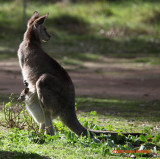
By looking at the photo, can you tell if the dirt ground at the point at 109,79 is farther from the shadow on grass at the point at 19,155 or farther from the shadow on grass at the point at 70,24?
the shadow on grass at the point at 19,155

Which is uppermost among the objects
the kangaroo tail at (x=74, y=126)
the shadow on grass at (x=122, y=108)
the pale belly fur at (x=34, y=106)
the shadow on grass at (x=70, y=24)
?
the shadow on grass at (x=70, y=24)

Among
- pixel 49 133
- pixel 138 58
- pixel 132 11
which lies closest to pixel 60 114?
pixel 49 133

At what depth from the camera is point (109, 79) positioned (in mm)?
10789

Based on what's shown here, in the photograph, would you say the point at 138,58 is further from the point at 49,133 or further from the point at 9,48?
the point at 49,133

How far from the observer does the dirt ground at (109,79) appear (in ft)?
29.5

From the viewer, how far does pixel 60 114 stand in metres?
5.14

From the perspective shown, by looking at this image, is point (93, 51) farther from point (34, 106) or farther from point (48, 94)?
point (48, 94)

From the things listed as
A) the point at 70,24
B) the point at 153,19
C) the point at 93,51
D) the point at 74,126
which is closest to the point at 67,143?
the point at 74,126

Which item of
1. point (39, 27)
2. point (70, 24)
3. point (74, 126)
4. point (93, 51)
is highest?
point (70, 24)

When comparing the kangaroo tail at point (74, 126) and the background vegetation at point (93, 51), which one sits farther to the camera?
the kangaroo tail at point (74, 126)

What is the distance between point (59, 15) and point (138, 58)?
5228mm

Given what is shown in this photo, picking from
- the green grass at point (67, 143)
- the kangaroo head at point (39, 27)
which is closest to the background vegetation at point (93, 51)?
the green grass at point (67, 143)

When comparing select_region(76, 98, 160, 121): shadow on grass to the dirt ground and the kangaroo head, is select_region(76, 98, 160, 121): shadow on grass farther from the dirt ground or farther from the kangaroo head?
the kangaroo head

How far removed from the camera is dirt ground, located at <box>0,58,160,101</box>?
354 inches
